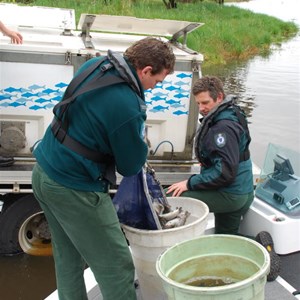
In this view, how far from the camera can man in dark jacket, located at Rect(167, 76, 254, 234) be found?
3240mm

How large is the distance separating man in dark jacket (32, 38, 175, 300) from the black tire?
202cm

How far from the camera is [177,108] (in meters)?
4.77

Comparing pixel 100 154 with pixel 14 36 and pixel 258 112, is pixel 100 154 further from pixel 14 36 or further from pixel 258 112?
pixel 258 112

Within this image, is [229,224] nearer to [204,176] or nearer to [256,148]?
[204,176]

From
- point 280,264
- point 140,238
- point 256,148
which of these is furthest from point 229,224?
point 256,148

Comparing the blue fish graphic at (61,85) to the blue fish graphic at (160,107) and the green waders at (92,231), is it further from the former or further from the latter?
the green waders at (92,231)

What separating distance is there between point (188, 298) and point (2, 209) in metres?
2.91

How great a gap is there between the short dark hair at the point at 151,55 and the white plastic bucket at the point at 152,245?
0.91 m

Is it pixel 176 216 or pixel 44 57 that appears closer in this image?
pixel 176 216

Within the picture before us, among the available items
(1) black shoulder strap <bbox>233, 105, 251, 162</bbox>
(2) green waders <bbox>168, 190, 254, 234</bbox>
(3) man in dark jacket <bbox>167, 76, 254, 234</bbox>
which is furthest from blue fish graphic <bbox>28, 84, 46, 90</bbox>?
(1) black shoulder strap <bbox>233, 105, 251, 162</bbox>

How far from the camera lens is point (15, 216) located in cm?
463

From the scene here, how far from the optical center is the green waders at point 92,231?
8.12 ft

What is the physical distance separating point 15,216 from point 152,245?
2.26 m

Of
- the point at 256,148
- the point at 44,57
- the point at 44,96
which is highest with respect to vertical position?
the point at 44,57
